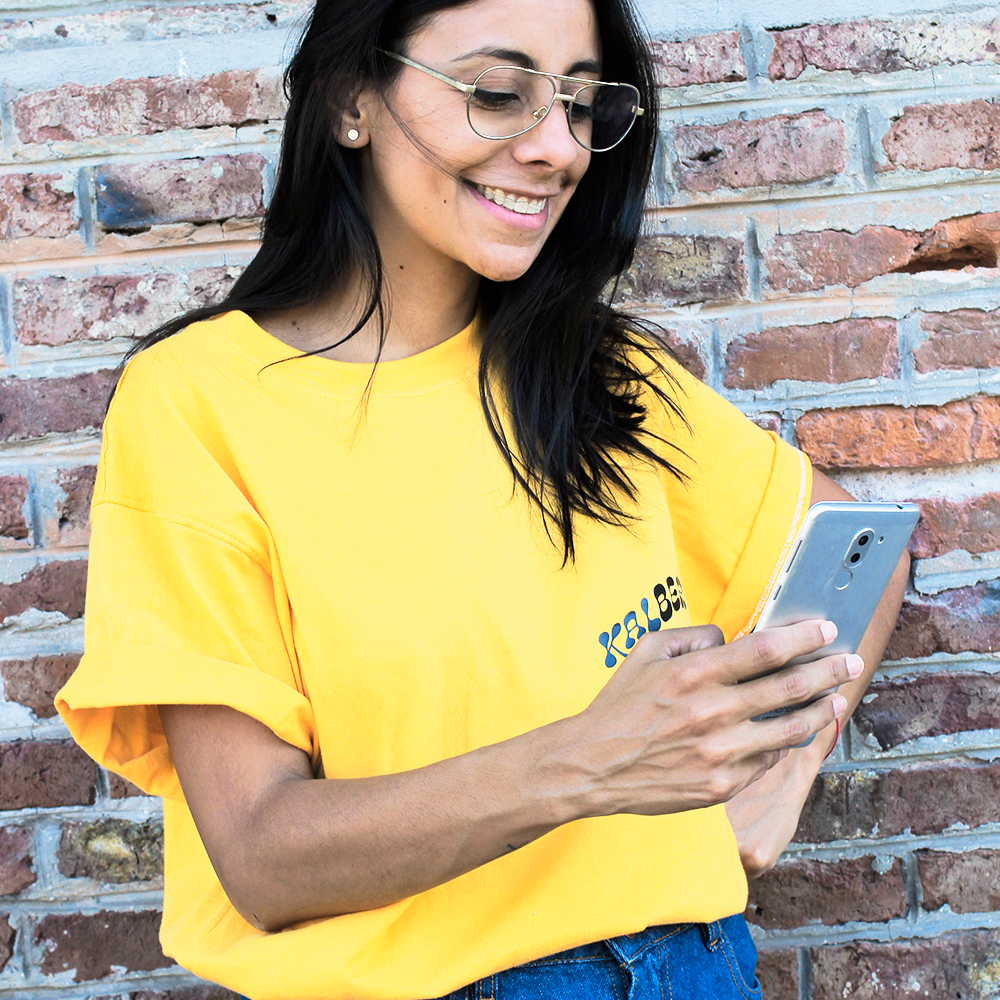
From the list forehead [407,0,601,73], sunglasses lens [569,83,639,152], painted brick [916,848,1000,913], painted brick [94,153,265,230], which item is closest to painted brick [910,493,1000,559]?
painted brick [916,848,1000,913]

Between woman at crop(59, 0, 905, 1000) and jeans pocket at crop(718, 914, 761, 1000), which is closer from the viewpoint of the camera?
woman at crop(59, 0, 905, 1000)

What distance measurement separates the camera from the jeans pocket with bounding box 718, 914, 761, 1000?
3.23 feet

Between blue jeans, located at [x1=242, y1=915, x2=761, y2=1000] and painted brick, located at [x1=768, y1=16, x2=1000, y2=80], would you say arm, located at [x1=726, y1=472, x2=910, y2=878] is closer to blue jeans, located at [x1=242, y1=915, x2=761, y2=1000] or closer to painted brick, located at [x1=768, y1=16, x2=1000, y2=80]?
blue jeans, located at [x1=242, y1=915, x2=761, y2=1000]

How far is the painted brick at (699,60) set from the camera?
1.24 metres

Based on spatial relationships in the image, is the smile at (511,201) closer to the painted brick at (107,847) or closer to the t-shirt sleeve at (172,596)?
the t-shirt sleeve at (172,596)

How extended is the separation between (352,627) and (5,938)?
0.83 m

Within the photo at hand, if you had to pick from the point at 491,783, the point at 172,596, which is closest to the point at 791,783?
the point at 491,783

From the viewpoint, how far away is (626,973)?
88 centimetres

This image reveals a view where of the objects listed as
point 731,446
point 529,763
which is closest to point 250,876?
point 529,763

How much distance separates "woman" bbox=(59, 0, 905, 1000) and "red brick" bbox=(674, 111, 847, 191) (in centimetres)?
13

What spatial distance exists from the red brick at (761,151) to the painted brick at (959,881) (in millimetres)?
938

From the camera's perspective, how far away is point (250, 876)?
0.80 m

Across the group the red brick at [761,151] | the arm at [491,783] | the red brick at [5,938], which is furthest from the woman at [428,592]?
the red brick at [5,938]

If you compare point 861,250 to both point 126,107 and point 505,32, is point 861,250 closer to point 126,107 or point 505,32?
point 505,32
